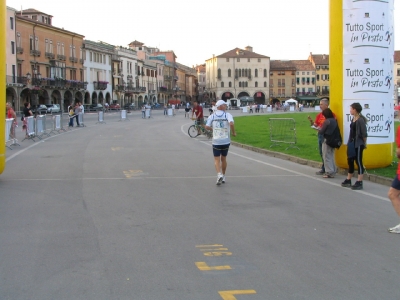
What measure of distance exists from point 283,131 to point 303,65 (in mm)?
120842

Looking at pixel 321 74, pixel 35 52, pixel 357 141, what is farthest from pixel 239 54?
pixel 357 141

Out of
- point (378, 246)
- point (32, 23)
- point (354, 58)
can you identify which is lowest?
point (378, 246)

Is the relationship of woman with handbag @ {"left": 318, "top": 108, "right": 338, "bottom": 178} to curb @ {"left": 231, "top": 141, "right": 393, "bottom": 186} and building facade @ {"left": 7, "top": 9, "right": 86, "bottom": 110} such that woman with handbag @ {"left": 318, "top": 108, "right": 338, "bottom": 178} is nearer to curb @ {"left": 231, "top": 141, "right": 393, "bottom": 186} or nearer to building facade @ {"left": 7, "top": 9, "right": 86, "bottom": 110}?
curb @ {"left": 231, "top": 141, "right": 393, "bottom": 186}

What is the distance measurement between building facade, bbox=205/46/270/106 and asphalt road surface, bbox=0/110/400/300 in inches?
4751

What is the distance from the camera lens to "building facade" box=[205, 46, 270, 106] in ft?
434

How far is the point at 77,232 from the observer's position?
711cm

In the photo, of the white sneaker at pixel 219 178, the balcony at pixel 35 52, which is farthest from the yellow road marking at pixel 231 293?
the balcony at pixel 35 52

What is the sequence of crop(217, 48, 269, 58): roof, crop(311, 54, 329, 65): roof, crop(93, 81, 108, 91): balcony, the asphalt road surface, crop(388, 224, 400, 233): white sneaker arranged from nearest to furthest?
the asphalt road surface → crop(388, 224, 400, 233): white sneaker → crop(93, 81, 108, 91): balcony → crop(217, 48, 269, 58): roof → crop(311, 54, 329, 65): roof

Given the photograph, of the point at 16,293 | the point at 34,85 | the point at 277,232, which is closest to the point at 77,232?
the point at 16,293

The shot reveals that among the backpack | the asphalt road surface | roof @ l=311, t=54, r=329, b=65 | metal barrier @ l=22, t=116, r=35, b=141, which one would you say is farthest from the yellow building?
the asphalt road surface

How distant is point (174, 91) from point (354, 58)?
127 m

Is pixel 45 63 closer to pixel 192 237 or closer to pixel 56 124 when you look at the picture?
pixel 56 124

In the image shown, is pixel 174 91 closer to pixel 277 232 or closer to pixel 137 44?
pixel 137 44

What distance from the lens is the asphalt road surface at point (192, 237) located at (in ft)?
16.6
